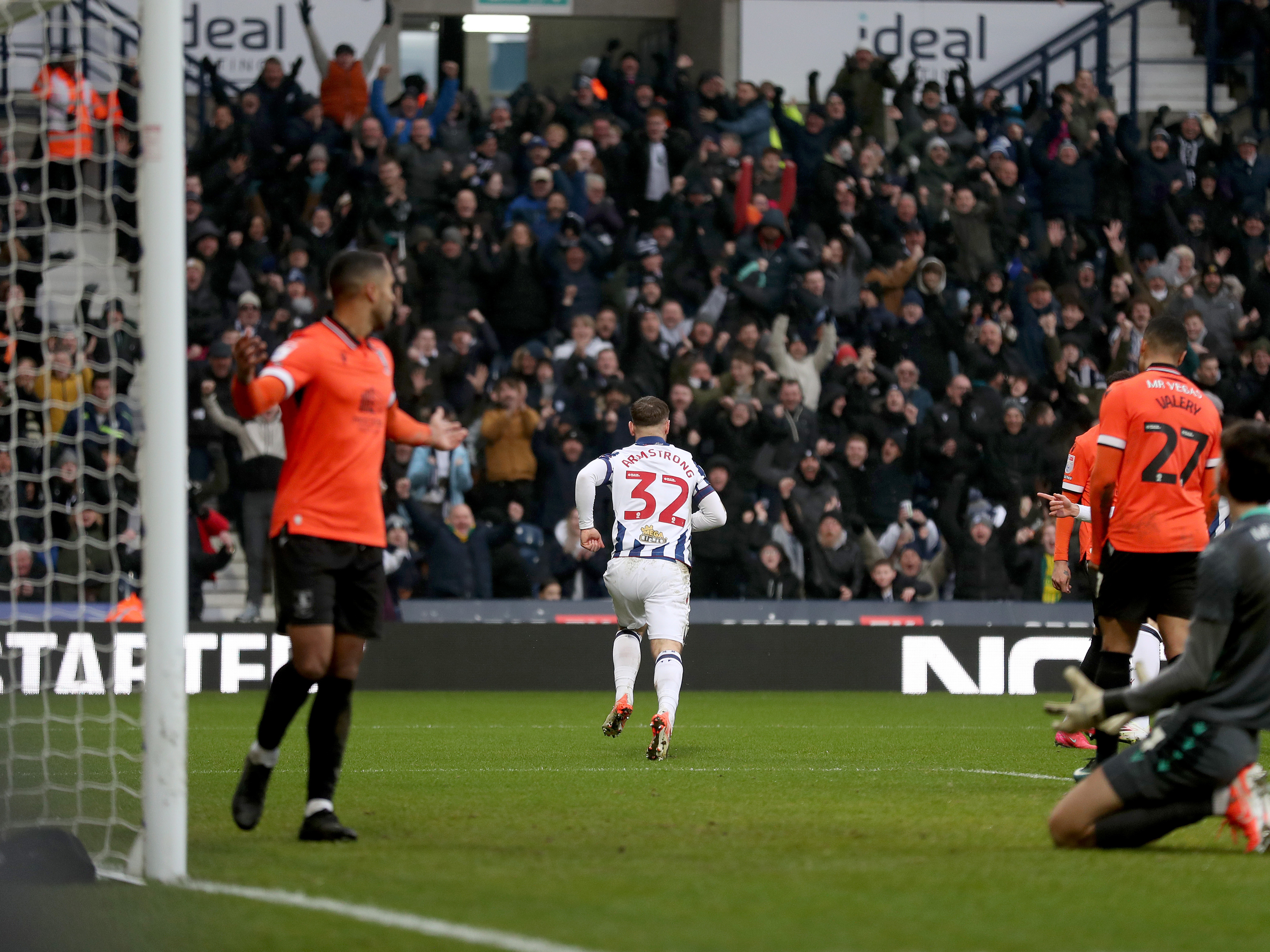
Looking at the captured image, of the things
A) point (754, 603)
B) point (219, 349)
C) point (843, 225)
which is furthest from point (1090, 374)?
point (219, 349)

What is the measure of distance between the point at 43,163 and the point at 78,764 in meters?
2.71

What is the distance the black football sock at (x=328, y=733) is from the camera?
6211 mm

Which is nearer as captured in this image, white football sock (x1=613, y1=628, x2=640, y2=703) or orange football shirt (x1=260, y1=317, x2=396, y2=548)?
orange football shirt (x1=260, y1=317, x2=396, y2=548)

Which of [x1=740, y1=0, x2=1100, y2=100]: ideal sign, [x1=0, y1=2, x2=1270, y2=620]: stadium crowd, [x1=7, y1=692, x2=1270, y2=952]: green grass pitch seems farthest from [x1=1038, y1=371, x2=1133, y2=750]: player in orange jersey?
[x1=740, y1=0, x2=1100, y2=100]: ideal sign

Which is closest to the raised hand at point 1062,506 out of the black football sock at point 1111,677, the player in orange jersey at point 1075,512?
the player in orange jersey at point 1075,512

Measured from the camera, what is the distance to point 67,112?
26.3 feet

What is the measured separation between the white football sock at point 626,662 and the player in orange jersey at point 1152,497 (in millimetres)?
2835

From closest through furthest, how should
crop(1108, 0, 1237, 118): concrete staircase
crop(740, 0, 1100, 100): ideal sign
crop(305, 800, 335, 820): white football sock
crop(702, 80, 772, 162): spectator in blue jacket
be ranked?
crop(305, 800, 335, 820): white football sock, crop(702, 80, 772, 162): spectator in blue jacket, crop(740, 0, 1100, 100): ideal sign, crop(1108, 0, 1237, 118): concrete staircase

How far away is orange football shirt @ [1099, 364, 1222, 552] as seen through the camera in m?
8.03

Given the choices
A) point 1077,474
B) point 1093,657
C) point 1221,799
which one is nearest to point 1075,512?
point 1077,474

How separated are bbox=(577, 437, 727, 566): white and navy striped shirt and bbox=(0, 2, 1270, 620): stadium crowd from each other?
20.2 feet

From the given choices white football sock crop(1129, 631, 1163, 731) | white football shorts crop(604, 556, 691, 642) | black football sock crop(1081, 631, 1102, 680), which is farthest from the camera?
white football sock crop(1129, 631, 1163, 731)

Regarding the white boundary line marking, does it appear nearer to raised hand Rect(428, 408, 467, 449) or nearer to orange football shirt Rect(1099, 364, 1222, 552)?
orange football shirt Rect(1099, 364, 1222, 552)

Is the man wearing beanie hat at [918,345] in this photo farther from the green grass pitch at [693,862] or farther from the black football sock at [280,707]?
the black football sock at [280,707]
